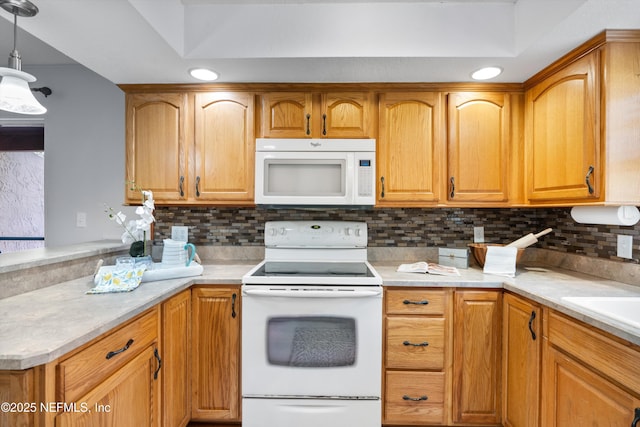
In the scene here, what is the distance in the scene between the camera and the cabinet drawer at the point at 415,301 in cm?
170

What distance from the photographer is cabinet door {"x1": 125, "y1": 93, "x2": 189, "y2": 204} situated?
203cm

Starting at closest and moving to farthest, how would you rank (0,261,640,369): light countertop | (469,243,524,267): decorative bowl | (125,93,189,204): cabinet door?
1. (0,261,640,369): light countertop
2. (469,243,524,267): decorative bowl
3. (125,93,189,204): cabinet door

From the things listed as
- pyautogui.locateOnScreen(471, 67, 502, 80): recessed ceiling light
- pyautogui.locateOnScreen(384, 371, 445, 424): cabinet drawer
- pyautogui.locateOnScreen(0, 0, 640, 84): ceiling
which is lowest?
pyautogui.locateOnScreen(384, 371, 445, 424): cabinet drawer

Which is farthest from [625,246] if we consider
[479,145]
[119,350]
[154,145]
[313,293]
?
[154,145]

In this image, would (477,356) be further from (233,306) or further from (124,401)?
(124,401)

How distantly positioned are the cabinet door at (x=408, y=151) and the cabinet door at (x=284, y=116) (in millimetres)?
521

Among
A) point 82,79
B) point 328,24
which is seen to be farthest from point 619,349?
point 82,79

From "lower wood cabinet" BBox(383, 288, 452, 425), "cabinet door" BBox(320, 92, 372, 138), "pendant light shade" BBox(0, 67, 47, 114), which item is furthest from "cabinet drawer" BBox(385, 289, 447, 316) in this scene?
"pendant light shade" BBox(0, 67, 47, 114)

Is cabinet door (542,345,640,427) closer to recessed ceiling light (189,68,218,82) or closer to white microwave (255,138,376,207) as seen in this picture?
white microwave (255,138,376,207)

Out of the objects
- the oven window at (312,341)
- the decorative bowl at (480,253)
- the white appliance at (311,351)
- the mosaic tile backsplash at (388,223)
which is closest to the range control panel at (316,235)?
the mosaic tile backsplash at (388,223)

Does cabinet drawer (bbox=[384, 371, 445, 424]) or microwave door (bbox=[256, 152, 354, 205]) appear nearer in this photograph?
cabinet drawer (bbox=[384, 371, 445, 424])

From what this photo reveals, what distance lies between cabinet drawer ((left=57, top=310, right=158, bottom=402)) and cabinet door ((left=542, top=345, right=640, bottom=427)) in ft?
5.49

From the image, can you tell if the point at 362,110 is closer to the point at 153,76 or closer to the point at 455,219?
the point at 455,219

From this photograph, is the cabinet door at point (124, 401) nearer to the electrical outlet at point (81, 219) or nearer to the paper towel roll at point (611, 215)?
the electrical outlet at point (81, 219)
